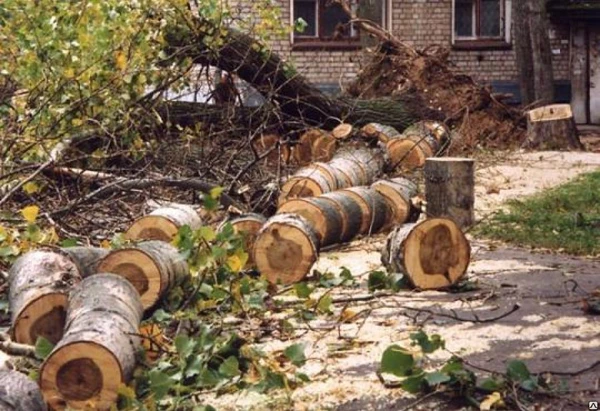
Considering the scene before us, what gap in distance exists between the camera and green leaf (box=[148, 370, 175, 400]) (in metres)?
4.76

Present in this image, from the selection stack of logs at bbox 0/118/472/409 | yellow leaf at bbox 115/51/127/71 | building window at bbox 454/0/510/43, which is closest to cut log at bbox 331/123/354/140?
stack of logs at bbox 0/118/472/409

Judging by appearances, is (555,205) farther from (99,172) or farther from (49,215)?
(49,215)

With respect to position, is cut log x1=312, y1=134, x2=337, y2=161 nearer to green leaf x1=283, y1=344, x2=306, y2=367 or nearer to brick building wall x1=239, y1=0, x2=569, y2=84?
green leaf x1=283, y1=344, x2=306, y2=367

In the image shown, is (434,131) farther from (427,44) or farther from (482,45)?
(482,45)

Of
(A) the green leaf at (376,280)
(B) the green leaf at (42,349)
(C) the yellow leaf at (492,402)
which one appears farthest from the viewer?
(A) the green leaf at (376,280)

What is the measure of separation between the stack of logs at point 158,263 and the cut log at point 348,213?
0.01 meters

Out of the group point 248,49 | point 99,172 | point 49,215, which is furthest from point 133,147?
point 248,49

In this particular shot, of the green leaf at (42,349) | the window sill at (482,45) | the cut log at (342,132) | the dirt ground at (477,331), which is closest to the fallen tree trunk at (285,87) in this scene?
the cut log at (342,132)

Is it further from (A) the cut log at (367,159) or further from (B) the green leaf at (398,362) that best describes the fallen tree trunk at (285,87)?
(B) the green leaf at (398,362)

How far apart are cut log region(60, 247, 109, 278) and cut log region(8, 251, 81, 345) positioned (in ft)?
0.17

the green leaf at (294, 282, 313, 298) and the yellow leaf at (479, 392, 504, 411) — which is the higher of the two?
the green leaf at (294, 282, 313, 298)

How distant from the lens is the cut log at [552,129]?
1630cm

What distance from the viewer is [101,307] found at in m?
5.13

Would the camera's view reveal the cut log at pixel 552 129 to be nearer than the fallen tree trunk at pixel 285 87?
No
